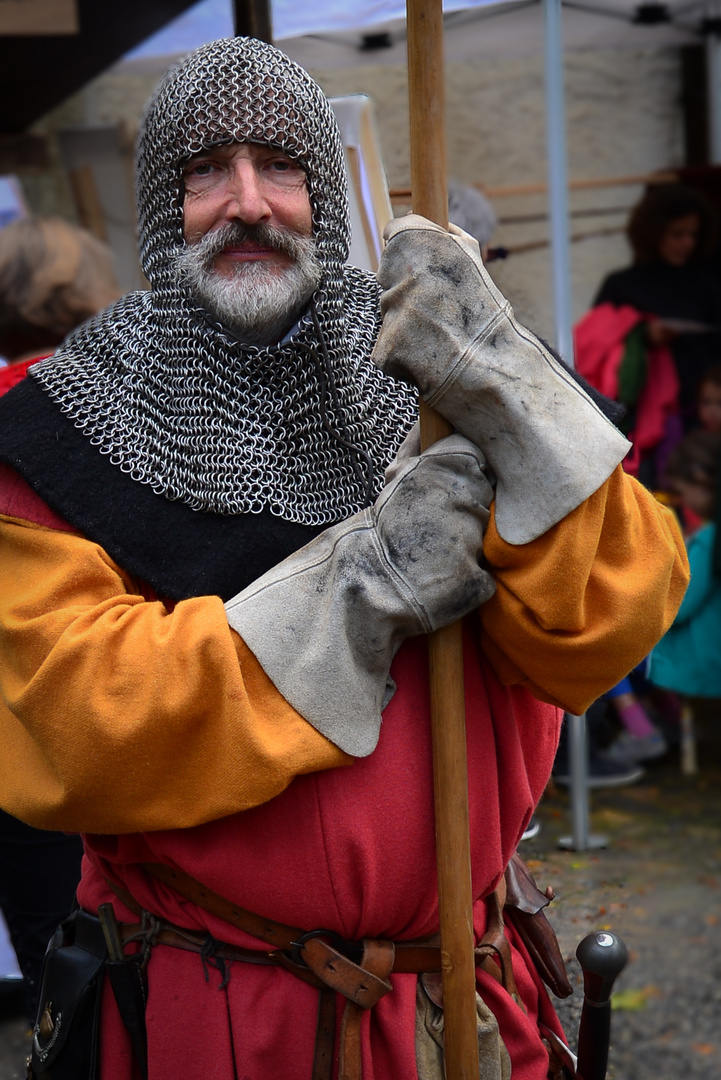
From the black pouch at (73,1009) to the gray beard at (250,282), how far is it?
36.4 inches

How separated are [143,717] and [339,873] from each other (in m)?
0.34

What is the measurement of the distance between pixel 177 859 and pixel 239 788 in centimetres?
17

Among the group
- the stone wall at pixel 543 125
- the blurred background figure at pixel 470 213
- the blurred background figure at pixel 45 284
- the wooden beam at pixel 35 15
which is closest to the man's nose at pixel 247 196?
the blurred background figure at pixel 470 213

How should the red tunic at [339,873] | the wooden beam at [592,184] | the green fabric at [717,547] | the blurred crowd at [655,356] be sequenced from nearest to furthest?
1. the red tunic at [339,873]
2. the blurred crowd at [655,356]
3. the green fabric at [717,547]
4. the wooden beam at [592,184]

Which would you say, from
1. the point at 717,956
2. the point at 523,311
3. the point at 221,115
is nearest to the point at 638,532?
the point at 523,311

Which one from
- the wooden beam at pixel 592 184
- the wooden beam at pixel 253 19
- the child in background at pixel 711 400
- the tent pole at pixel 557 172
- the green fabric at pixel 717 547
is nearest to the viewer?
the wooden beam at pixel 253 19

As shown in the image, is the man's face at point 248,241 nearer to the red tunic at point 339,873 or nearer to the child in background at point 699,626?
the red tunic at point 339,873

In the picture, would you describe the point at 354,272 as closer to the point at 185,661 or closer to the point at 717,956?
the point at 185,661

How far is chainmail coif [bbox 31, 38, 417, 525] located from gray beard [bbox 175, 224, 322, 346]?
0.03 m

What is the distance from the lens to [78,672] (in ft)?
4.81

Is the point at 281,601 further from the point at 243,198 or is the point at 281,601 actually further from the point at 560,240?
the point at 560,240

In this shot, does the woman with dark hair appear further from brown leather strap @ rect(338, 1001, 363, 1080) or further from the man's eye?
brown leather strap @ rect(338, 1001, 363, 1080)

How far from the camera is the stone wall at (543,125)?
625cm

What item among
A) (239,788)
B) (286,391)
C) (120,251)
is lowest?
(120,251)
